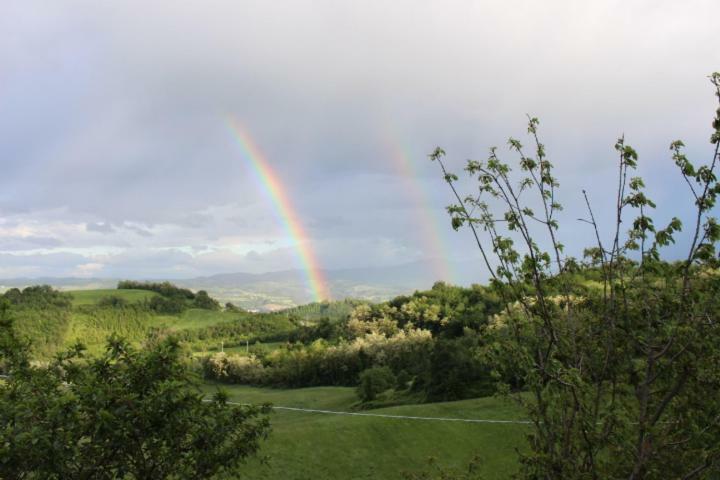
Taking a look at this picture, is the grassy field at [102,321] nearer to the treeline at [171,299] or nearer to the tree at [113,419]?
the treeline at [171,299]

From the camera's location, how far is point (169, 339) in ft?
22.4

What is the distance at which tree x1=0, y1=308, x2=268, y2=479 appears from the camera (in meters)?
5.64

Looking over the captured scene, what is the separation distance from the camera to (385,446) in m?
30.5

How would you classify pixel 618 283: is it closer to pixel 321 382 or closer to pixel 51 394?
pixel 51 394

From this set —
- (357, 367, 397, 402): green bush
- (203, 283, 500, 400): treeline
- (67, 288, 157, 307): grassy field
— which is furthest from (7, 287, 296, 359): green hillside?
(357, 367, 397, 402): green bush

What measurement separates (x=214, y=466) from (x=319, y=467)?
2271 centimetres

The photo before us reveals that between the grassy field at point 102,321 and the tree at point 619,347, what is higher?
the tree at point 619,347

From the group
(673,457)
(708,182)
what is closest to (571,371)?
(708,182)

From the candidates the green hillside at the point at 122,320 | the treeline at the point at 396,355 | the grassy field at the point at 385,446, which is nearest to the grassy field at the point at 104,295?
the green hillside at the point at 122,320

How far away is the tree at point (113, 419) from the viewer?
5.64m

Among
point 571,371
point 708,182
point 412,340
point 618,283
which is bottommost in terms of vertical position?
point 412,340

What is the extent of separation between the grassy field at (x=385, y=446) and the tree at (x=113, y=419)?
19480mm

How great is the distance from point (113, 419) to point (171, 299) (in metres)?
175

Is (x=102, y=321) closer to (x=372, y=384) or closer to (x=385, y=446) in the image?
(x=372, y=384)
